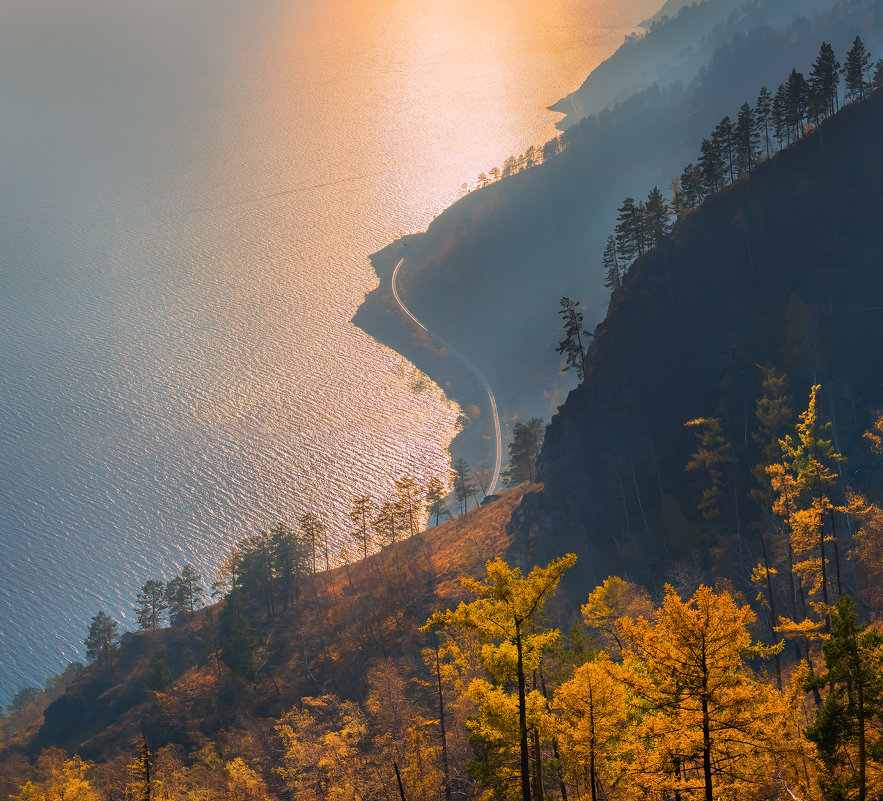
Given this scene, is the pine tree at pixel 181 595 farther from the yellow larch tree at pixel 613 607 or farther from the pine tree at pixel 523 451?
the yellow larch tree at pixel 613 607

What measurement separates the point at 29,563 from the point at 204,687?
9552 cm

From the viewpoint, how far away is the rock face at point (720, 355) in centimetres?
8838

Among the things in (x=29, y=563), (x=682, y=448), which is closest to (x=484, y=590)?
(x=682, y=448)

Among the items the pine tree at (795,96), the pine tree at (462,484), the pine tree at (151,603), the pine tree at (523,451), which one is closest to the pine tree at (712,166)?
the pine tree at (795,96)

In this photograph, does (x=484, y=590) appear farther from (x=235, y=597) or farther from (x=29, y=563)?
(x=29, y=563)

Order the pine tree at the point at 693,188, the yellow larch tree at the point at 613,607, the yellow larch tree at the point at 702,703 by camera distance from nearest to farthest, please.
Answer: the yellow larch tree at the point at 702,703 < the yellow larch tree at the point at 613,607 < the pine tree at the point at 693,188

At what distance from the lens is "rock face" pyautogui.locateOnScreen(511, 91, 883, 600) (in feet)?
290

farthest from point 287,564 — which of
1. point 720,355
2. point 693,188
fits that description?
point 693,188

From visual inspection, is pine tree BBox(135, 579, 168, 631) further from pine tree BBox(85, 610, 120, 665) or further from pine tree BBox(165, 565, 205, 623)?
pine tree BBox(85, 610, 120, 665)

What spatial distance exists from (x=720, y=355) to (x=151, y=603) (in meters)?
110

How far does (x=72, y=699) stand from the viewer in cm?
11544

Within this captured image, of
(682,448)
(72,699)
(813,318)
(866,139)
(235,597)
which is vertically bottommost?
(72,699)

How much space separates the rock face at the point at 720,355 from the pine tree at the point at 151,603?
72.1 metres

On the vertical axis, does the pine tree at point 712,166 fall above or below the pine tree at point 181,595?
above
